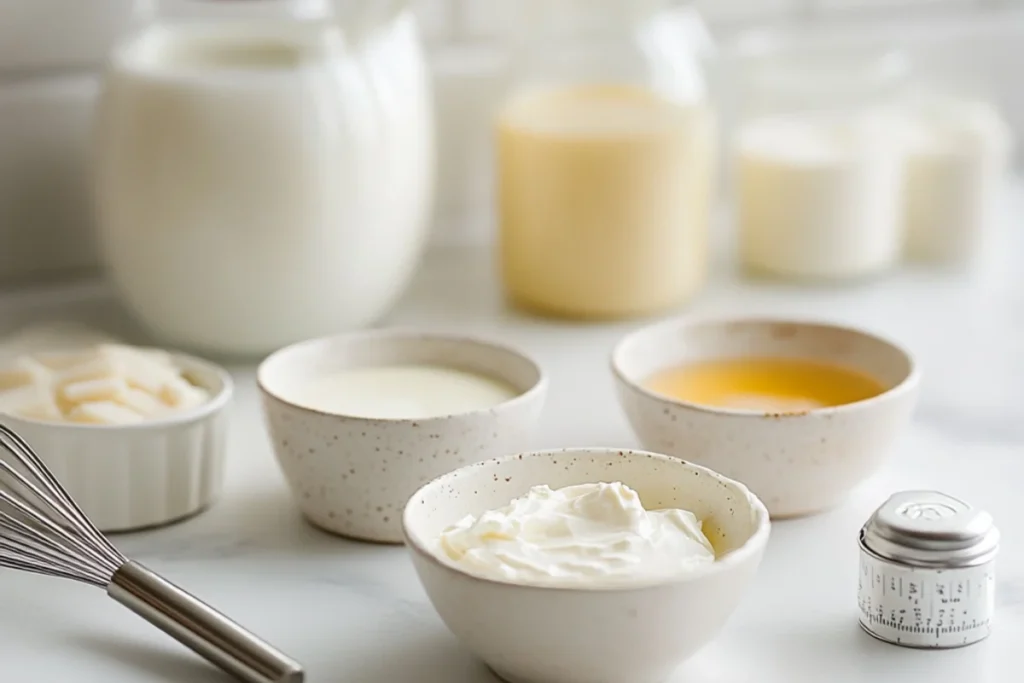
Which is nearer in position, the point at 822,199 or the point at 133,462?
the point at 133,462

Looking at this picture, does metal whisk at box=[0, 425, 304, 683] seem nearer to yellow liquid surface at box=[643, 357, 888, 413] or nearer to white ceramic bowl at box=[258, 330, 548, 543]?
white ceramic bowl at box=[258, 330, 548, 543]

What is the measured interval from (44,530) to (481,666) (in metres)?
0.20

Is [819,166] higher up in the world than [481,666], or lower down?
higher up

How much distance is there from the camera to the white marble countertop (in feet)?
1.99

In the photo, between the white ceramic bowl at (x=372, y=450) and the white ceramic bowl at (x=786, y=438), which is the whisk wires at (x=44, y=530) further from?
the white ceramic bowl at (x=786, y=438)

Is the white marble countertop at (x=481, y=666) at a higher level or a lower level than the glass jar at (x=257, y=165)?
lower

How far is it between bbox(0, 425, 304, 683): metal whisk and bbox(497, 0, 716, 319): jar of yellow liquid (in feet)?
1.31

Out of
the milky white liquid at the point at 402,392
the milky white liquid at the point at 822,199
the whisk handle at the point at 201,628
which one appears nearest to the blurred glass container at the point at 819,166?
the milky white liquid at the point at 822,199

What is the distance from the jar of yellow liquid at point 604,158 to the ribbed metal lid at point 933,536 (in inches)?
15.8

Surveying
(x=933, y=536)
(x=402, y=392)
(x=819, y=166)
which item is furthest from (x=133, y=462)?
(x=819, y=166)

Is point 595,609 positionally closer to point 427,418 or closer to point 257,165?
point 427,418

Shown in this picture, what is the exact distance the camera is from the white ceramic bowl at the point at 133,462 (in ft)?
2.34

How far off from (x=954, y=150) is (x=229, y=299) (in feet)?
1.70

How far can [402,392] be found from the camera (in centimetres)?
77
